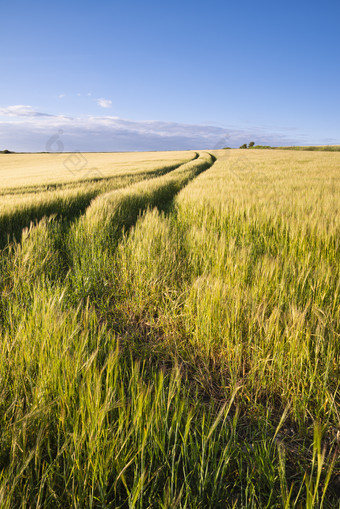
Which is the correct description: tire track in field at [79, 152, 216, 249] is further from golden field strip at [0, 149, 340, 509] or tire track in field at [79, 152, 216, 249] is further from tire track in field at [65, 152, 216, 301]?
golden field strip at [0, 149, 340, 509]

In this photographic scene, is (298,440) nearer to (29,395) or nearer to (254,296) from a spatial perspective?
(254,296)

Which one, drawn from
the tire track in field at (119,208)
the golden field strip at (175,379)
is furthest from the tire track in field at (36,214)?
the golden field strip at (175,379)

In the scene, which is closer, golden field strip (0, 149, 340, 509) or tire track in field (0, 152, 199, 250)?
golden field strip (0, 149, 340, 509)

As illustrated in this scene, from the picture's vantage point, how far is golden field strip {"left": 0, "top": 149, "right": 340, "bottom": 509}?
27.8 inches

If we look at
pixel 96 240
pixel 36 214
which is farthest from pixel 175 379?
pixel 36 214

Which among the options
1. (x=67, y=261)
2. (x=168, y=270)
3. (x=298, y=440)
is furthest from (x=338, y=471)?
(x=67, y=261)

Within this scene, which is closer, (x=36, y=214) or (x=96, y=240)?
(x=96, y=240)

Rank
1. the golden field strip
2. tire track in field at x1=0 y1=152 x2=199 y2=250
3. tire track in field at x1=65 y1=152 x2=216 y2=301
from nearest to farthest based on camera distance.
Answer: the golden field strip → tire track in field at x1=65 y1=152 x2=216 y2=301 → tire track in field at x1=0 y1=152 x2=199 y2=250

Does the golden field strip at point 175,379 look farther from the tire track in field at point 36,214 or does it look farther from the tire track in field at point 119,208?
the tire track in field at point 36,214

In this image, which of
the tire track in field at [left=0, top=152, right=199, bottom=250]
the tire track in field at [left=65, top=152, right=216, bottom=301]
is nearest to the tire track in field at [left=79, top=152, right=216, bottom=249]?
the tire track in field at [left=65, top=152, right=216, bottom=301]

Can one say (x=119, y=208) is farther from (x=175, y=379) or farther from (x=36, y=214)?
(x=175, y=379)

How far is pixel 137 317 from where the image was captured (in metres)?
1.87

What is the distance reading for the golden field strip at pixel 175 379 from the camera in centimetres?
71

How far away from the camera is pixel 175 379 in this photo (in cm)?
79
